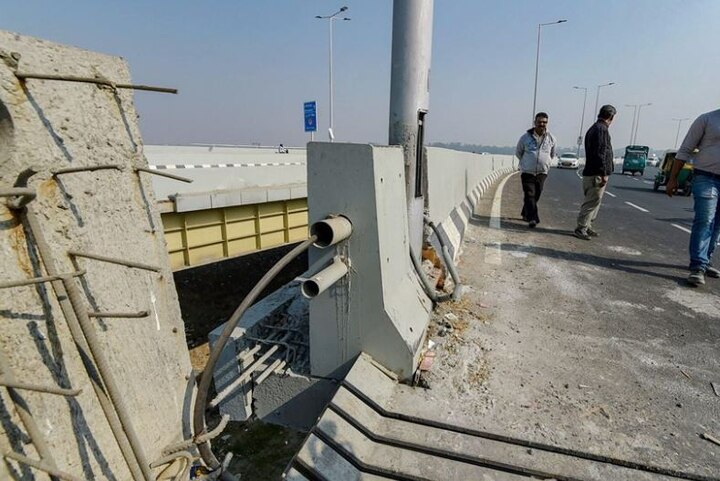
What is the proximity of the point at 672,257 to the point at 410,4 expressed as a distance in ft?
16.1

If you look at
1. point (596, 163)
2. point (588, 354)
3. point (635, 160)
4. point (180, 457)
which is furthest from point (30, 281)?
point (635, 160)

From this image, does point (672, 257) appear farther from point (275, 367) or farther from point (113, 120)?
point (113, 120)

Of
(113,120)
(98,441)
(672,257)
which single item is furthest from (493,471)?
(672,257)

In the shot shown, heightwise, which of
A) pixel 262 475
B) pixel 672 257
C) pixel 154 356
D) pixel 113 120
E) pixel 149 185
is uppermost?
pixel 113 120

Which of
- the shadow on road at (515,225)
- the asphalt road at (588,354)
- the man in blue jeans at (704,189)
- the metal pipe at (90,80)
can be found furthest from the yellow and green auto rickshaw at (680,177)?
the metal pipe at (90,80)

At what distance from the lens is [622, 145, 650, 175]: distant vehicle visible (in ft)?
108

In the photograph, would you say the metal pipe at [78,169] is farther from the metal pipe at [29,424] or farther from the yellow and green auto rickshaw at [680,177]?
the yellow and green auto rickshaw at [680,177]

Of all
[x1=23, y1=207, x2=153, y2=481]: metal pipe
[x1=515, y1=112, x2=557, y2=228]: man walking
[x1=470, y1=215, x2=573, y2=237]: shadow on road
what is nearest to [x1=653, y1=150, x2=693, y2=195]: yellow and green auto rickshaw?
[x1=470, y1=215, x2=573, y2=237]: shadow on road

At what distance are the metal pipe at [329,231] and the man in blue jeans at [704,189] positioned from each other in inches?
168

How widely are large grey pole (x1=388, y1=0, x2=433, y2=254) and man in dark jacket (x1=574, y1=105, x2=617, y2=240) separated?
379 centimetres

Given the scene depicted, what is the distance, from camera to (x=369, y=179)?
2.19 m

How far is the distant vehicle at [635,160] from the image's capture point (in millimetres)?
33062

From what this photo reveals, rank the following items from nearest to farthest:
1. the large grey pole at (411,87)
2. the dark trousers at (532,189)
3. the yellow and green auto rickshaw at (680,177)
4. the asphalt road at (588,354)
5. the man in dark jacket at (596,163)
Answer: the asphalt road at (588,354)
the large grey pole at (411,87)
the man in dark jacket at (596,163)
the dark trousers at (532,189)
the yellow and green auto rickshaw at (680,177)

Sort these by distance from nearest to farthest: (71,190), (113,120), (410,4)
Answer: (71,190) → (113,120) → (410,4)
